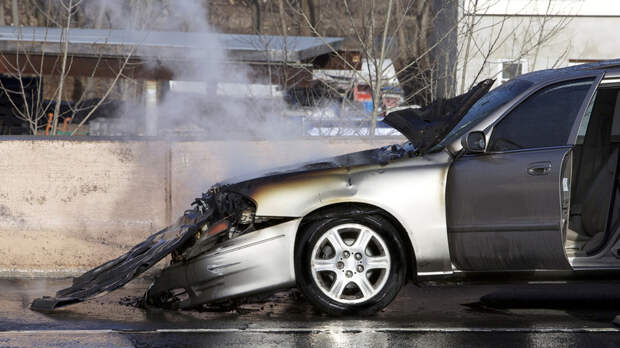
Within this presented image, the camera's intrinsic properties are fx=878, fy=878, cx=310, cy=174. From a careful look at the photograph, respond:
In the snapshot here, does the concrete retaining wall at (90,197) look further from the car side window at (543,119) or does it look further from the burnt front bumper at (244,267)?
the car side window at (543,119)

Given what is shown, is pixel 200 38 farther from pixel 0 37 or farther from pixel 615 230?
pixel 615 230

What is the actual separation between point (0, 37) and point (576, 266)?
14.1m

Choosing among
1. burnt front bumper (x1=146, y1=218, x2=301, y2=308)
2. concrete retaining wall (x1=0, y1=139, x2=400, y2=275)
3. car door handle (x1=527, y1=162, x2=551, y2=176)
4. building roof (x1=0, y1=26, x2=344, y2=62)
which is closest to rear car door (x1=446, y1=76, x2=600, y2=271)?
car door handle (x1=527, y1=162, x2=551, y2=176)

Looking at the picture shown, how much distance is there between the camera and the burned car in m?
5.73

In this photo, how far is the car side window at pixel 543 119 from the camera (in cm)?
588

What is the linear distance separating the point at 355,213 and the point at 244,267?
82 centimetres

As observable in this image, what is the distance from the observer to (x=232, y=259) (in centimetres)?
573

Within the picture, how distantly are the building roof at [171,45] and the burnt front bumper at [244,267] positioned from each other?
28.4ft

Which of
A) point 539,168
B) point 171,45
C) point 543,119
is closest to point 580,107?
point 543,119

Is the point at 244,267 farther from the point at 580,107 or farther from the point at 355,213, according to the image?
the point at 580,107

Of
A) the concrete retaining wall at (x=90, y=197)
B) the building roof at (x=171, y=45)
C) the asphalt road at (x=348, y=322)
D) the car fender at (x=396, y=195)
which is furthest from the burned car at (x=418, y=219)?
the building roof at (x=171, y=45)

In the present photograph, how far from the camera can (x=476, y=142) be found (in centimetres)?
581

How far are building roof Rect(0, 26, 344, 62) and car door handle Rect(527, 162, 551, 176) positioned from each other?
29.0 ft

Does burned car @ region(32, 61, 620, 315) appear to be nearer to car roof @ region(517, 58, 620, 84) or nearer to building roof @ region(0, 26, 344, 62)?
car roof @ region(517, 58, 620, 84)
